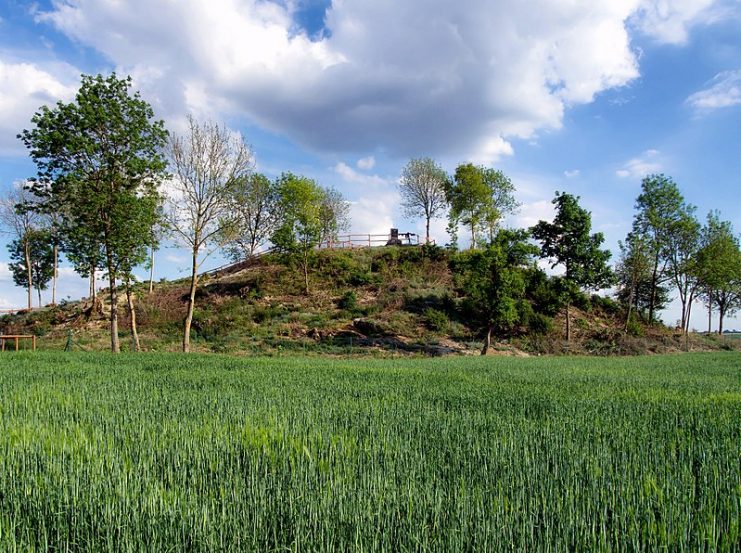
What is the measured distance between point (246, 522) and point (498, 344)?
1277 inches

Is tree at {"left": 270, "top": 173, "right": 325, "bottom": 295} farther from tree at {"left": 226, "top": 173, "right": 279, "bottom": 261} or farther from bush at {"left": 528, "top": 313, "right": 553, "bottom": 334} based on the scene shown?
bush at {"left": 528, "top": 313, "right": 553, "bottom": 334}

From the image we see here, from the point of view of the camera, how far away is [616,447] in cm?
516

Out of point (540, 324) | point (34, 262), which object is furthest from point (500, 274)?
point (34, 262)

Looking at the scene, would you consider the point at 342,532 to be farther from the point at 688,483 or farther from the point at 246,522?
the point at 688,483

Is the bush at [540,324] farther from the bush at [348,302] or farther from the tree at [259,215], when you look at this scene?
the tree at [259,215]

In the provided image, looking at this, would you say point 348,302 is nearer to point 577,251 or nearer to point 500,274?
point 500,274

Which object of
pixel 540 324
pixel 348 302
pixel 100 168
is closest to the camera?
pixel 100 168

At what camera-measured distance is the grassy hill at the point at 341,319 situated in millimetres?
31562

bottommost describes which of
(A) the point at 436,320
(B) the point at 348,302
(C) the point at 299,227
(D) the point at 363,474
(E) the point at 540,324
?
(E) the point at 540,324

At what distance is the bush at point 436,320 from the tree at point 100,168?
2045 centimetres

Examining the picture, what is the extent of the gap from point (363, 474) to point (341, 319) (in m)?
31.8

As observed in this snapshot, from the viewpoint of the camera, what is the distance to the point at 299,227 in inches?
1693

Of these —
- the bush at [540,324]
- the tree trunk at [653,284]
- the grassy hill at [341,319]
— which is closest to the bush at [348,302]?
the grassy hill at [341,319]

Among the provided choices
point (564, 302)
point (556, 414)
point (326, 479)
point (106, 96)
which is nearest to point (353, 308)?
point (564, 302)
